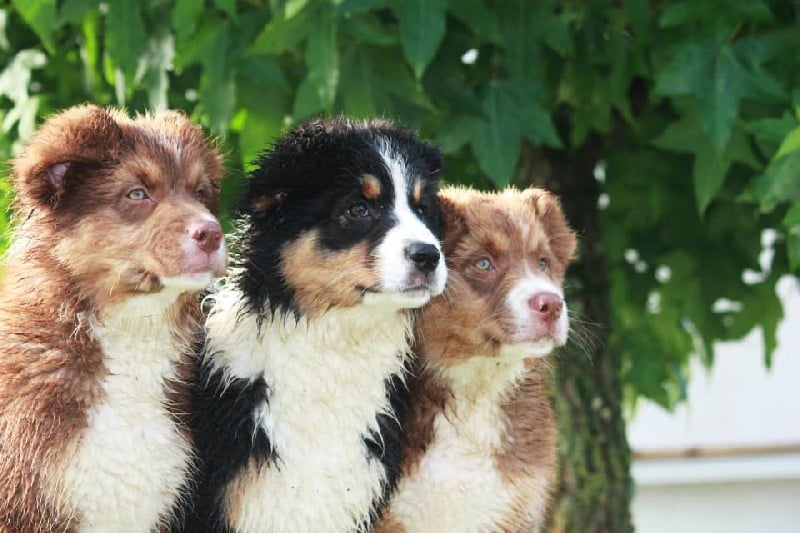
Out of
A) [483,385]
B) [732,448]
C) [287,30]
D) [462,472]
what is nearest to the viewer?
[462,472]

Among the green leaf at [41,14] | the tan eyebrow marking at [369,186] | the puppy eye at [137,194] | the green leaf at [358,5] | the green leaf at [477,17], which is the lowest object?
Answer: the puppy eye at [137,194]

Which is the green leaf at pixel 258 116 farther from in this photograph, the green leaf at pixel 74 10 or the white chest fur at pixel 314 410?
the white chest fur at pixel 314 410

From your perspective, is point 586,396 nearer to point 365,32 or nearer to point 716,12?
point 716,12

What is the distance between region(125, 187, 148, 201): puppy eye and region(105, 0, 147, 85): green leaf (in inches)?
57.1

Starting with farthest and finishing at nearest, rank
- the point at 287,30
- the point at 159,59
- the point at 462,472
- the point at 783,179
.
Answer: the point at 159,59 < the point at 287,30 < the point at 783,179 < the point at 462,472

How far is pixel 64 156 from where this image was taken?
2.74 metres

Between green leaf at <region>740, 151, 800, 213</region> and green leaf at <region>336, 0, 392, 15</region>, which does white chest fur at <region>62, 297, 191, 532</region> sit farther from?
green leaf at <region>740, 151, 800, 213</region>

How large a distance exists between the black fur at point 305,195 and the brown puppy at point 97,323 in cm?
22

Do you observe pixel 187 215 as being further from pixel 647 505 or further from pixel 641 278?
pixel 647 505

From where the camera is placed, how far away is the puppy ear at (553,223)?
350 centimetres

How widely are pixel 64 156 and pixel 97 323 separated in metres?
0.39

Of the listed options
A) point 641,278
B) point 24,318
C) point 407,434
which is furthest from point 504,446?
point 641,278

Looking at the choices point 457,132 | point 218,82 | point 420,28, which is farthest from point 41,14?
point 457,132

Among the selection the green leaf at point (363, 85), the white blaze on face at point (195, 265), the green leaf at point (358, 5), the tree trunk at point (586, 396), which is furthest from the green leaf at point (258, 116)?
the white blaze on face at point (195, 265)
